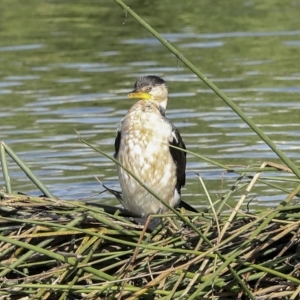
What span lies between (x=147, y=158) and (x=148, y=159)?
11 millimetres

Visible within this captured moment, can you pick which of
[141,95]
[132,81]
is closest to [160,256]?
[141,95]

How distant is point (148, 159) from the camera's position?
20.0 feet

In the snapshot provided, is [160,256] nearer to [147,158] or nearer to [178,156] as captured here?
[147,158]

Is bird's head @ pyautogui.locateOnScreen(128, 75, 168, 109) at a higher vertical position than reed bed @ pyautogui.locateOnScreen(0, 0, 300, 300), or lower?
higher

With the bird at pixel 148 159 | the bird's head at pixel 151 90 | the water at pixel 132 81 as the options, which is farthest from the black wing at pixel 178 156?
the bird's head at pixel 151 90

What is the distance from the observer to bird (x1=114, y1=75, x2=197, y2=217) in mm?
6105

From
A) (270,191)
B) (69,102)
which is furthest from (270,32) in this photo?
(270,191)

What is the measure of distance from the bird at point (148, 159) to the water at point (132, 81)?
53 cm

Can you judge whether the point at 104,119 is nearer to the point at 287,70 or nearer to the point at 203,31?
the point at 287,70

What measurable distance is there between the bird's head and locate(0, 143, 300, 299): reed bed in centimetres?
138

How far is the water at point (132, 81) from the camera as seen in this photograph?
31.8 ft

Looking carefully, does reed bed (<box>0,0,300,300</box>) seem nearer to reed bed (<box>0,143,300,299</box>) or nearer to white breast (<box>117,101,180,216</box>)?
reed bed (<box>0,143,300,299</box>)

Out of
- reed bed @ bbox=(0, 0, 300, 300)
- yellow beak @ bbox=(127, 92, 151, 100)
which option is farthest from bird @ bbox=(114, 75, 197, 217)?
reed bed @ bbox=(0, 0, 300, 300)

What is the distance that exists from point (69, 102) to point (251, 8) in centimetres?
551
